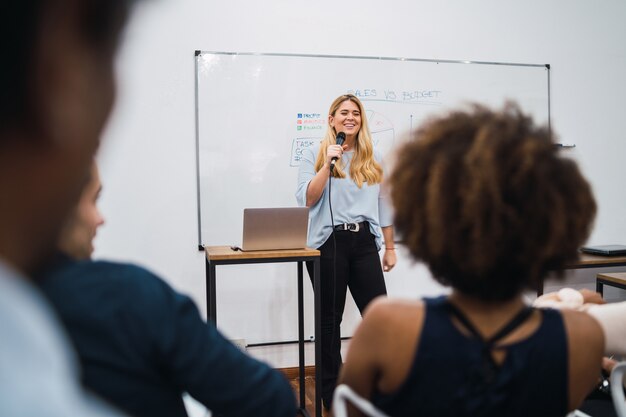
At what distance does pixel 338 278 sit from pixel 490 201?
6.23 ft

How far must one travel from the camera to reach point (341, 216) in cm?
259

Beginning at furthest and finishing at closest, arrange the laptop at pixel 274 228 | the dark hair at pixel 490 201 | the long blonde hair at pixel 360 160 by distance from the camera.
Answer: the long blonde hair at pixel 360 160, the laptop at pixel 274 228, the dark hair at pixel 490 201

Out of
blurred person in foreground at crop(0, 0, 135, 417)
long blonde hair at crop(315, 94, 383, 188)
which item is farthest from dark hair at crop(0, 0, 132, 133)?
long blonde hair at crop(315, 94, 383, 188)

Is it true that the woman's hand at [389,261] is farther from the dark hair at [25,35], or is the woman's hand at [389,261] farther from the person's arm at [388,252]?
the dark hair at [25,35]

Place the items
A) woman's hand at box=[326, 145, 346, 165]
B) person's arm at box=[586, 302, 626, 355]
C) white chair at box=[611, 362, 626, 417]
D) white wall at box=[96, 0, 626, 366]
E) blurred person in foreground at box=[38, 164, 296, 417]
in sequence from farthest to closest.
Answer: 1. white wall at box=[96, 0, 626, 366]
2. woman's hand at box=[326, 145, 346, 165]
3. white chair at box=[611, 362, 626, 417]
4. person's arm at box=[586, 302, 626, 355]
5. blurred person in foreground at box=[38, 164, 296, 417]

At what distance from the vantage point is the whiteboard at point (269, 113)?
9.89 feet

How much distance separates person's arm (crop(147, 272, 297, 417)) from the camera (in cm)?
59

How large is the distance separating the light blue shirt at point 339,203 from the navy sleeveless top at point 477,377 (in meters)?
1.79

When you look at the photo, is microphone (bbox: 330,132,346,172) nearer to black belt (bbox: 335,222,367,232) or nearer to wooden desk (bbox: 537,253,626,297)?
black belt (bbox: 335,222,367,232)

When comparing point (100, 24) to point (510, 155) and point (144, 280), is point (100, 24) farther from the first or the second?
point (510, 155)

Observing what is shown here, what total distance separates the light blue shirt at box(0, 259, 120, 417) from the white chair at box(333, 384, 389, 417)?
30.2 inches

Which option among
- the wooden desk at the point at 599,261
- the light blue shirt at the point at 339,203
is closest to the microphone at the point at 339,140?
the light blue shirt at the point at 339,203

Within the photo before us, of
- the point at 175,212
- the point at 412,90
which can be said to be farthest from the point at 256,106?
the point at 412,90

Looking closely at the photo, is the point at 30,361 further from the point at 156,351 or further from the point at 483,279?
→ the point at 483,279
